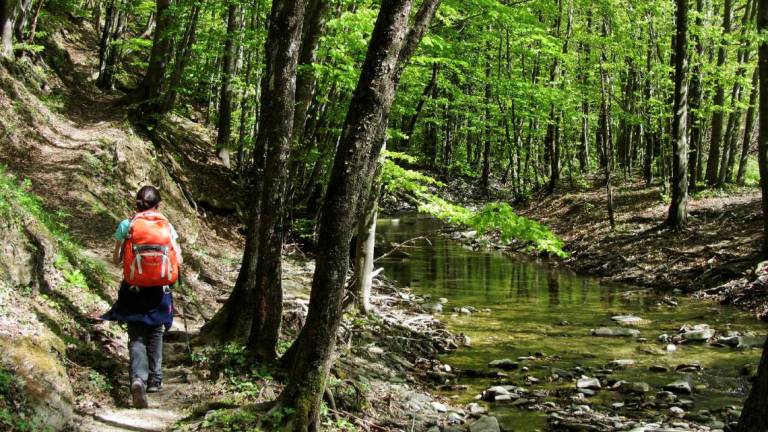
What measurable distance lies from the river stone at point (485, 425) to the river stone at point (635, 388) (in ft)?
8.46

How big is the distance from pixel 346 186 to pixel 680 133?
16.6m

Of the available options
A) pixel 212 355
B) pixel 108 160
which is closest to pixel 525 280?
pixel 108 160

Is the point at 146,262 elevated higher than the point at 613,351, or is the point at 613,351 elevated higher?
the point at 146,262

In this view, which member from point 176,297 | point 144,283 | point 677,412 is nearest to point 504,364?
point 677,412

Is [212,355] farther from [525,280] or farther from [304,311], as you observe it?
[525,280]

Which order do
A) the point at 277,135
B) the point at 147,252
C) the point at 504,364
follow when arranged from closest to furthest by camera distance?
the point at 147,252
the point at 277,135
the point at 504,364

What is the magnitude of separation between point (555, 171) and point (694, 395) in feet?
77.8

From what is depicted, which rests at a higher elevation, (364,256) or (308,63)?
(308,63)

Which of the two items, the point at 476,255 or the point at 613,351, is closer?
the point at 613,351

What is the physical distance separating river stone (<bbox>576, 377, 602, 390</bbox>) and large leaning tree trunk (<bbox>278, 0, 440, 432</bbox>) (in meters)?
5.07

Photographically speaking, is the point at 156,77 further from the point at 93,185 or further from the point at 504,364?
the point at 504,364

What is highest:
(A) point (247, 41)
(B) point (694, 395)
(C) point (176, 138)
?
(A) point (247, 41)

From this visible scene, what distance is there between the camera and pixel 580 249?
21078 mm

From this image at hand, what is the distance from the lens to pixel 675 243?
695 inches
